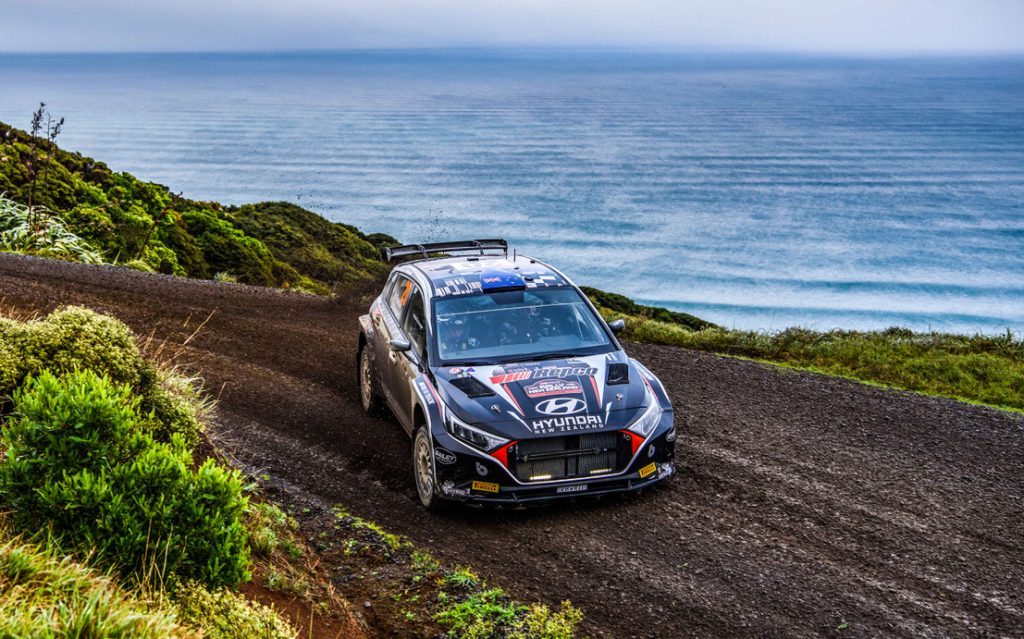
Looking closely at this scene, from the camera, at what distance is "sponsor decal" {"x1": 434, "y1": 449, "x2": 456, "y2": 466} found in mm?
7395

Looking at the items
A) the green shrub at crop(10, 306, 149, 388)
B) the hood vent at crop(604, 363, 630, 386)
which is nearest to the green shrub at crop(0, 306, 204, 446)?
the green shrub at crop(10, 306, 149, 388)

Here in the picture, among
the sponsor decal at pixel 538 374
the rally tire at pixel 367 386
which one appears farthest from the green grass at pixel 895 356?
the sponsor decal at pixel 538 374

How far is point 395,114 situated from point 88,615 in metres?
143

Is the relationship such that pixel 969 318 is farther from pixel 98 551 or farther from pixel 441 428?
pixel 98 551

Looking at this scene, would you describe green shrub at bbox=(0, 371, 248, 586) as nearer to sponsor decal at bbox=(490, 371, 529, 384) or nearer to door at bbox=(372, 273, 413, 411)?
sponsor decal at bbox=(490, 371, 529, 384)

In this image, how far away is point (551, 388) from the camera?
7707 mm

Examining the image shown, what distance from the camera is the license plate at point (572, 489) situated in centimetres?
741

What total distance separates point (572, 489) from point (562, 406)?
0.71 m

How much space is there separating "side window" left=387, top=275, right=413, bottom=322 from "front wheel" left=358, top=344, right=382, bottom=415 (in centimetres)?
66

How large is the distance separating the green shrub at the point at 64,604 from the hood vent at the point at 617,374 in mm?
4584

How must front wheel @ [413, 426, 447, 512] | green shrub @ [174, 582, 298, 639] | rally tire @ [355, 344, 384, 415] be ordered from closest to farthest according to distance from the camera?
green shrub @ [174, 582, 298, 639]
front wheel @ [413, 426, 447, 512]
rally tire @ [355, 344, 384, 415]

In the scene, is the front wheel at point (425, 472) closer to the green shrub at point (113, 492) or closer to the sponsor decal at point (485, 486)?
A: the sponsor decal at point (485, 486)

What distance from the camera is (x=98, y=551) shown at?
4.65 metres

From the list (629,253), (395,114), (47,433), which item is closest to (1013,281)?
(629,253)
